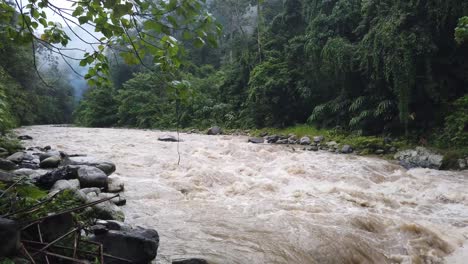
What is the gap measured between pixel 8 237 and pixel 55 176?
336 cm

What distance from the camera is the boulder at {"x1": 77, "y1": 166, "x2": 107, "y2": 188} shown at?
4912mm

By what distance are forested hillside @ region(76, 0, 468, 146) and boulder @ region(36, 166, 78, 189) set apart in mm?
1922

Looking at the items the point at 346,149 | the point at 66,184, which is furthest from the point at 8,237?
the point at 346,149

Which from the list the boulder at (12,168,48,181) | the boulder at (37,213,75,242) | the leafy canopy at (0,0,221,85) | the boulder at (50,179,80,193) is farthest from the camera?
the boulder at (12,168,48,181)

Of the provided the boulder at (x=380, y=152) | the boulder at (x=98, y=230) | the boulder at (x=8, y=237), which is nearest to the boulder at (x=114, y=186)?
the boulder at (x=98, y=230)

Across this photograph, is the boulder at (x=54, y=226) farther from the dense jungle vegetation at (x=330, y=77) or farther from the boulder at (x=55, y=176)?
the boulder at (x=55, y=176)

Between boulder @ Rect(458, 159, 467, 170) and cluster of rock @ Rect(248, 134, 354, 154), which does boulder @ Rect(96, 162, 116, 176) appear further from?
boulder @ Rect(458, 159, 467, 170)

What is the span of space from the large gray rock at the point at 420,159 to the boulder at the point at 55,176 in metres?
7.02

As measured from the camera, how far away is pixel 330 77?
1258 centimetres

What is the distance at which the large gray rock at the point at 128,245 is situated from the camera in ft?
8.21

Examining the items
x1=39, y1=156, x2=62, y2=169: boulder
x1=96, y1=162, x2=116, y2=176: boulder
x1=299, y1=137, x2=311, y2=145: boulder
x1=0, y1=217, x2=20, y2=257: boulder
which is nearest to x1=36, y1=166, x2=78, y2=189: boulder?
x1=96, y1=162, x2=116, y2=176: boulder

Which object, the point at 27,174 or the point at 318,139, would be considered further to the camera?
the point at 318,139

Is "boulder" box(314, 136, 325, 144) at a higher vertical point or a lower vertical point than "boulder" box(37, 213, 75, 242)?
higher

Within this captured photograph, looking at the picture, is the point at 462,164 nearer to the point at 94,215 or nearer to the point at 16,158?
the point at 94,215
